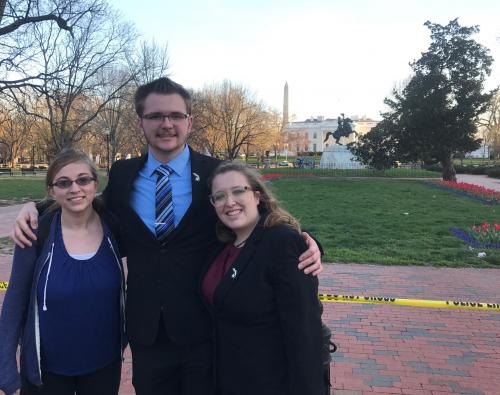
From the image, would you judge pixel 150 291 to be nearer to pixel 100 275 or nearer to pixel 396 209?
pixel 100 275

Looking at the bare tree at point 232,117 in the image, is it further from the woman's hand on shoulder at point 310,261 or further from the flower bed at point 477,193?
the woman's hand on shoulder at point 310,261

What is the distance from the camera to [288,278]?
74.5 inches

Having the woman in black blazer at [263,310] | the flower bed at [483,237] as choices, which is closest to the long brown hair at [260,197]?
the woman in black blazer at [263,310]

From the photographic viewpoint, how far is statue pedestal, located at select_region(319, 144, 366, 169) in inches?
1547

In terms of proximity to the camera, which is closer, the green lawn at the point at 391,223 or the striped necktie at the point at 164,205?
the striped necktie at the point at 164,205

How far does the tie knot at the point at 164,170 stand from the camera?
234 cm

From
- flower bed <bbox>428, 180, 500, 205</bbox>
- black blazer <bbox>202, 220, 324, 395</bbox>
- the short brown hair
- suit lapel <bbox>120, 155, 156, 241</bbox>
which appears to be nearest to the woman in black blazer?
black blazer <bbox>202, 220, 324, 395</bbox>

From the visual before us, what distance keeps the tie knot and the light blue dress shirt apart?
0.05ft

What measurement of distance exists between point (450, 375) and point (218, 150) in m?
48.6

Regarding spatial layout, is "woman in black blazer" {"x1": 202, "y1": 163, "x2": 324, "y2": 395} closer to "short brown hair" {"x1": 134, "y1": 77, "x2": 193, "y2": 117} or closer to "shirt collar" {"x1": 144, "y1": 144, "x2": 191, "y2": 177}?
"shirt collar" {"x1": 144, "y1": 144, "x2": 191, "y2": 177}

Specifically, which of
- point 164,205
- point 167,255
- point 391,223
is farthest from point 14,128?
point 167,255

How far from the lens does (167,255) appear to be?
7.18ft

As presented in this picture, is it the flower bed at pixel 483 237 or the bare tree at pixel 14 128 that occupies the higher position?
the bare tree at pixel 14 128

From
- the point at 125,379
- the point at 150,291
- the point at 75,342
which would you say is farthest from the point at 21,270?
the point at 125,379
